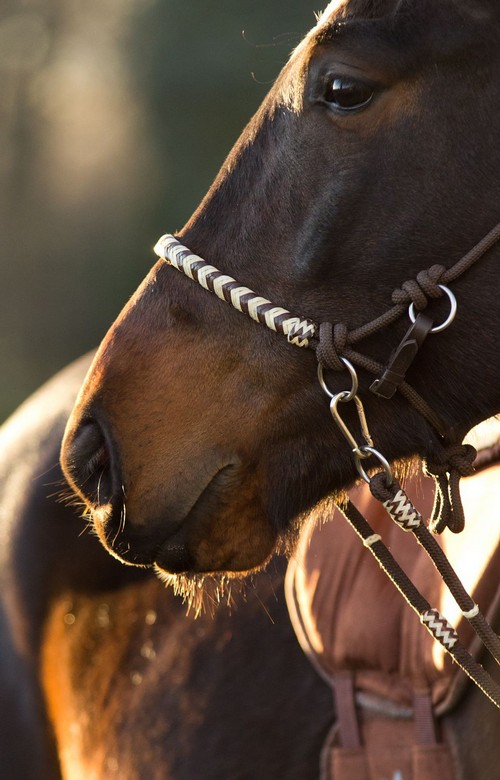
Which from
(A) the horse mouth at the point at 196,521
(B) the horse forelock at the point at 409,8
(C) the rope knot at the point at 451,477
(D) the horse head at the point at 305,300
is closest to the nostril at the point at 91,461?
(D) the horse head at the point at 305,300

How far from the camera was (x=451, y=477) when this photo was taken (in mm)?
1513

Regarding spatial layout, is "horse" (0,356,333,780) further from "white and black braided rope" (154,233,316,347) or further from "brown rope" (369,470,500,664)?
"white and black braided rope" (154,233,316,347)

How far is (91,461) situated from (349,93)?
2.25 ft

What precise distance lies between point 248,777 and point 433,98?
1431mm

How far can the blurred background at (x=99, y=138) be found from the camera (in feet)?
32.9

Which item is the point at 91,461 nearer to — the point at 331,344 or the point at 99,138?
the point at 331,344

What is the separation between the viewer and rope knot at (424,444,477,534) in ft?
4.91

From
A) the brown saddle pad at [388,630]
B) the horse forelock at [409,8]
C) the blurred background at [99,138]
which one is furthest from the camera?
the blurred background at [99,138]

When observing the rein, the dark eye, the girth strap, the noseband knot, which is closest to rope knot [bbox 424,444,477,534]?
the rein

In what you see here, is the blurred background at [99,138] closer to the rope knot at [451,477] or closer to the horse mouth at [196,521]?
the horse mouth at [196,521]

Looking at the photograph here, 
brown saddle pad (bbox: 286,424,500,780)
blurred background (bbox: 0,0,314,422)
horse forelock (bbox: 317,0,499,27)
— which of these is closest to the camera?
horse forelock (bbox: 317,0,499,27)

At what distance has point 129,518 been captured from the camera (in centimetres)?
149

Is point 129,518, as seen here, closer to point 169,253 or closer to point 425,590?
point 169,253

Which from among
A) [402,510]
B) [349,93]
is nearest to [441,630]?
[402,510]
